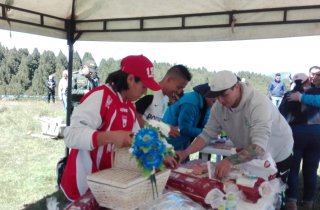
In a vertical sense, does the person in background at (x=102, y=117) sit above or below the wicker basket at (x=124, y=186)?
above

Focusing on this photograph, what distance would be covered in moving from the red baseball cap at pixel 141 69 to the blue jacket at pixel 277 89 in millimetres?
9494

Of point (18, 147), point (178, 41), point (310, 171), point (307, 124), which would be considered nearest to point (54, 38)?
point (178, 41)

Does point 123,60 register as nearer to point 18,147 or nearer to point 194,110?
point 194,110

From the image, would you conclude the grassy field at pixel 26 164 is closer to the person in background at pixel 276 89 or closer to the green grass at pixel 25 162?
the green grass at pixel 25 162

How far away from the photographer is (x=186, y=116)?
116 inches

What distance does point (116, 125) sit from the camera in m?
1.45

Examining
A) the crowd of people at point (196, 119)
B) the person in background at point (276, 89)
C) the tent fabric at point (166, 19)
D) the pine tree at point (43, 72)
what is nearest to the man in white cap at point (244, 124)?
the crowd of people at point (196, 119)

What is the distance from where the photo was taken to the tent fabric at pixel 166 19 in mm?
2893

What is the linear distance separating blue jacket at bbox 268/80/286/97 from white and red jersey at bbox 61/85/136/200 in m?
9.41

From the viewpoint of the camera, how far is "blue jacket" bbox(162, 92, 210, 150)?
9.61 ft

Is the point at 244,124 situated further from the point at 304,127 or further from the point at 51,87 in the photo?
the point at 51,87

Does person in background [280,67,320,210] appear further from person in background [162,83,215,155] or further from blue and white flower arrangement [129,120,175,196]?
blue and white flower arrangement [129,120,175,196]

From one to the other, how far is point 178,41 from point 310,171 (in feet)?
6.54

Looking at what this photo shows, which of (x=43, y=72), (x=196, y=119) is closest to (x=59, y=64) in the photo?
(x=43, y=72)
